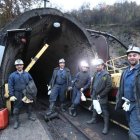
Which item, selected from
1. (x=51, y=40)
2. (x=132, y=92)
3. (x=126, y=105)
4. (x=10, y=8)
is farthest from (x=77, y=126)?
(x=10, y=8)

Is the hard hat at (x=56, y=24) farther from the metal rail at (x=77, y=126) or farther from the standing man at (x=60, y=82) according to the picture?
the metal rail at (x=77, y=126)

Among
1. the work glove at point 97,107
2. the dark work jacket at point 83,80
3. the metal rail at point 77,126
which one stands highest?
the dark work jacket at point 83,80

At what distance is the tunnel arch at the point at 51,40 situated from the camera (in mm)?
9711

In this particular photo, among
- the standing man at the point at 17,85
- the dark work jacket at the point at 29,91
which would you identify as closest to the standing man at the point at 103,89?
the dark work jacket at the point at 29,91

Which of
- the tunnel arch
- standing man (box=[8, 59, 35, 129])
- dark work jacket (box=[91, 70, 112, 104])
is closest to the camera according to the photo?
dark work jacket (box=[91, 70, 112, 104])

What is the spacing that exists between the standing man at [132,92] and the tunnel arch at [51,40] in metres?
4.84

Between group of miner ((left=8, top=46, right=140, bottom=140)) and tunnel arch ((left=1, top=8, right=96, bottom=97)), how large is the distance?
98cm

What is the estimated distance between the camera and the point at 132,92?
18.2 ft

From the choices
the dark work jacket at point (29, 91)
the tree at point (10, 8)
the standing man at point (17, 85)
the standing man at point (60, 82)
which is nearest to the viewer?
the standing man at point (17, 85)

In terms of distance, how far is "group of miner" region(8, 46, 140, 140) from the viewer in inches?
216

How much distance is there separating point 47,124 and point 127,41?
12.3m

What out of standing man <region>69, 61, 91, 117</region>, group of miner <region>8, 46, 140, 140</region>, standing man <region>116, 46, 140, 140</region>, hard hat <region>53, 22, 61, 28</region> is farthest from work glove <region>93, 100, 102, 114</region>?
hard hat <region>53, 22, 61, 28</region>

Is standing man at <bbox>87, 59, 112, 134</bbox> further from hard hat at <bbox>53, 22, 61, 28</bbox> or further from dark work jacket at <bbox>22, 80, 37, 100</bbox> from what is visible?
hard hat at <bbox>53, 22, 61, 28</bbox>

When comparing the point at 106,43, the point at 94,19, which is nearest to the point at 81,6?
the point at 94,19
